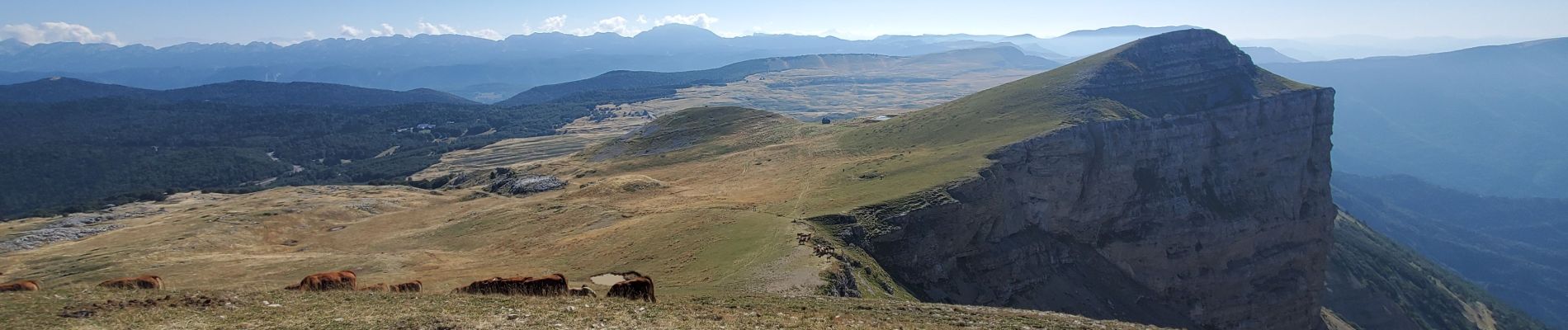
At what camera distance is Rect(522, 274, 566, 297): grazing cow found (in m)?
26.3

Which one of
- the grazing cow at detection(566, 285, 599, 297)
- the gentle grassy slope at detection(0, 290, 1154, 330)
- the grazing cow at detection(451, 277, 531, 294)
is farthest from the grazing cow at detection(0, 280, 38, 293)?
the grazing cow at detection(566, 285, 599, 297)

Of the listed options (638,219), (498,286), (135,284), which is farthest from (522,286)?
(638,219)

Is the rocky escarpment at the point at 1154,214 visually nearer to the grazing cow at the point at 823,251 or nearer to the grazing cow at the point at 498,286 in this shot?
the grazing cow at the point at 823,251

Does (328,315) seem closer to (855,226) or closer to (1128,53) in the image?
(855,226)

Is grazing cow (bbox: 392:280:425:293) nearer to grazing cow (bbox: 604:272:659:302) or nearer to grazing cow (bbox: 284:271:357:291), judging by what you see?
grazing cow (bbox: 284:271:357:291)

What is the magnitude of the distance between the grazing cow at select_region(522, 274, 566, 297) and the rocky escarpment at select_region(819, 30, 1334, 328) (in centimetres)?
2909

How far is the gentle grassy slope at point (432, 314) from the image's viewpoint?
20.0 m

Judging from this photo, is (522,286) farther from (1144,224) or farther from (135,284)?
(1144,224)

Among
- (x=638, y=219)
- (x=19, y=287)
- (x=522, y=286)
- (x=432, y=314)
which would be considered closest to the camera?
(x=432, y=314)

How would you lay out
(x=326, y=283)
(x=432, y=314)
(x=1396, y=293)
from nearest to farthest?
(x=432, y=314) → (x=326, y=283) → (x=1396, y=293)

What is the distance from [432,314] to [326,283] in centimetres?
865

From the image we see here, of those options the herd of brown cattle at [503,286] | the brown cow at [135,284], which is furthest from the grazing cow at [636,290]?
the brown cow at [135,284]

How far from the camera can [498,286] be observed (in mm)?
27000

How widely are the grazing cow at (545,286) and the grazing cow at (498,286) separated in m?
0.17
